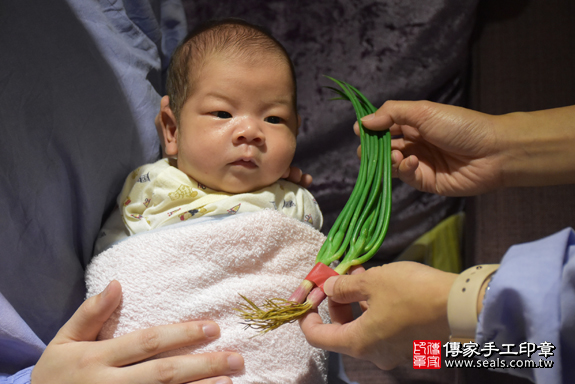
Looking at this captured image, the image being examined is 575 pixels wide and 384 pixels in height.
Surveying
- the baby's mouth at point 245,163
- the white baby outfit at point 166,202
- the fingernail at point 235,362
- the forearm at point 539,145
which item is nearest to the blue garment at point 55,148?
the white baby outfit at point 166,202

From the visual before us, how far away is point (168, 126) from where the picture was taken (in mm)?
1124

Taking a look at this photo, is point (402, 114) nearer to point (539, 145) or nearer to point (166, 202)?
point (539, 145)

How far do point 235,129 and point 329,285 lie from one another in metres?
0.43

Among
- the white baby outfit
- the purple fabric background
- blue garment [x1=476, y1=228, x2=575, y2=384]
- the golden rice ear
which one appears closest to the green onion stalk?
the golden rice ear

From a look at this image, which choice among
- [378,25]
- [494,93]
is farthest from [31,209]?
[494,93]

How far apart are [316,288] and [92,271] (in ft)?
1.69

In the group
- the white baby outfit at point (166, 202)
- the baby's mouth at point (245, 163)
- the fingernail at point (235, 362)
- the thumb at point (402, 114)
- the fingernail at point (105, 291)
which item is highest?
the thumb at point (402, 114)

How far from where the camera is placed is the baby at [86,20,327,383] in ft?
2.85

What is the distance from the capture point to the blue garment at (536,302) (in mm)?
597

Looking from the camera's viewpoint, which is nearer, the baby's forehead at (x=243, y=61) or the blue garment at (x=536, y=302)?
the blue garment at (x=536, y=302)

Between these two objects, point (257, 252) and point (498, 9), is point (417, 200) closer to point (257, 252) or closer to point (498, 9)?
point (498, 9)

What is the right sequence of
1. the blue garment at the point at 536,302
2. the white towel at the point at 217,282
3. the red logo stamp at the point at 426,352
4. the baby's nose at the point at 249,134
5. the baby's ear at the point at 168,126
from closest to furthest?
the blue garment at the point at 536,302, the red logo stamp at the point at 426,352, the white towel at the point at 217,282, the baby's nose at the point at 249,134, the baby's ear at the point at 168,126

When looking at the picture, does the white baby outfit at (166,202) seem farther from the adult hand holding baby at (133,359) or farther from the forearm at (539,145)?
the forearm at (539,145)

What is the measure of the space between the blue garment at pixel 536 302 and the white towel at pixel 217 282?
0.41 meters
